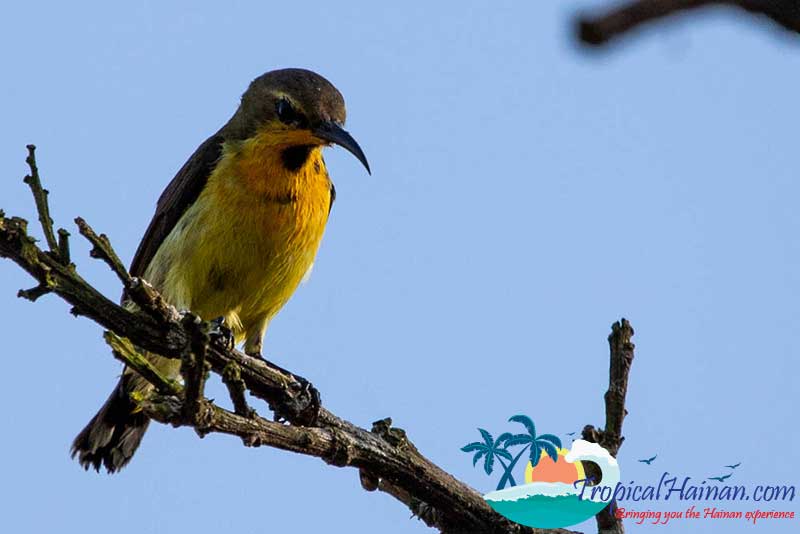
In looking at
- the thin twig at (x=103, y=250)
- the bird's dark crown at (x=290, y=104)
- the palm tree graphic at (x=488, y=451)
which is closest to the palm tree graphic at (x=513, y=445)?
the palm tree graphic at (x=488, y=451)

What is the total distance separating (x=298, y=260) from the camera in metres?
6.80

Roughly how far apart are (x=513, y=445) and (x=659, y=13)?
3691mm

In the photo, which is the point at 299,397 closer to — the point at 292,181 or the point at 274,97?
the point at 292,181

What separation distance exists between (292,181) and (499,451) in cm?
302

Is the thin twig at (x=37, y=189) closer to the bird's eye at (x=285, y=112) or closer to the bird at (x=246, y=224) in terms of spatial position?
the bird at (x=246, y=224)

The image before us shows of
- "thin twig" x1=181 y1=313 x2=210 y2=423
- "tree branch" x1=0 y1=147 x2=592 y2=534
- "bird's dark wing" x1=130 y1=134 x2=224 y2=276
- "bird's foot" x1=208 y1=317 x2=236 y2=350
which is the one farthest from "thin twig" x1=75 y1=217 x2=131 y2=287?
"bird's dark wing" x1=130 y1=134 x2=224 y2=276

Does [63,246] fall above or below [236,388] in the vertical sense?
above

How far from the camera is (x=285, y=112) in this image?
22.3 feet

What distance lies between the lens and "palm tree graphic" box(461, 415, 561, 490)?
14.0 feet

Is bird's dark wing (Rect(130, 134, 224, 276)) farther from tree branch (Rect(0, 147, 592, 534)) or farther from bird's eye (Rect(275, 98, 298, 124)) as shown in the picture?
tree branch (Rect(0, 147, 592, 534))

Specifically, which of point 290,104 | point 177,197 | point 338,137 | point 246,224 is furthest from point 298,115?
point 177,197

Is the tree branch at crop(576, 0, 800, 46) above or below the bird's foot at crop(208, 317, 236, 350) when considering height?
below

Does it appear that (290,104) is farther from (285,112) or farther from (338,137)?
(338,137)

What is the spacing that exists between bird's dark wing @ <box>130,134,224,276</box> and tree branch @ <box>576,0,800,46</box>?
6238 millimetres
